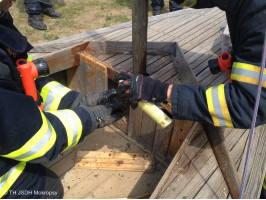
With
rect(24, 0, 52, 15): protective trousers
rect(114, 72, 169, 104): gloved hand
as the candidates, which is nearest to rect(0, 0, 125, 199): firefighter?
rect(114, 72, 169, 104): gloved hand

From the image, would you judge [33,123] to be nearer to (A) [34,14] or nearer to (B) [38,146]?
(B) [38,146]

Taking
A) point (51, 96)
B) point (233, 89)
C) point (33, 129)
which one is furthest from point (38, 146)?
point (233, 89)

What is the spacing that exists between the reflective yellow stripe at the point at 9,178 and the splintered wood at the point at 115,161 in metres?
1.35

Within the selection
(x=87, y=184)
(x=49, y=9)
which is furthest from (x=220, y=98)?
(x=49, y=9)

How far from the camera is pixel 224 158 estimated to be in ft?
6.55

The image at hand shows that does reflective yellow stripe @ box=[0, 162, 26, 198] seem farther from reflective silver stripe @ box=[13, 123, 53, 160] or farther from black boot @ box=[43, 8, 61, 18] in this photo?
black boot @ box=[43, 8, 61, 18]

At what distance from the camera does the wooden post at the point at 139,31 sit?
2.13 meters

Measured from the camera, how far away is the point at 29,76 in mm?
2066

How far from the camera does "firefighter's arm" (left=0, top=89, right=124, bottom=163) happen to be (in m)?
1.39

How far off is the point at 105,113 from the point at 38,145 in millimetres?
760

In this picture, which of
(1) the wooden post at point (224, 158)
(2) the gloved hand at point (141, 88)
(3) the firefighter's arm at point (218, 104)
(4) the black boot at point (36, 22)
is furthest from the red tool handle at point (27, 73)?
(4) the black boot at point (36, 22)

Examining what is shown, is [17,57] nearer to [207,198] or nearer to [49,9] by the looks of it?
[207,198]

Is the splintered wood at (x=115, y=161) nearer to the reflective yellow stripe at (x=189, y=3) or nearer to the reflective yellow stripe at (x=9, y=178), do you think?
the reflective yellow stripe at (x=9, y=178)

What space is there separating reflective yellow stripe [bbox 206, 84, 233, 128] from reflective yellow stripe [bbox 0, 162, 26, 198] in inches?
59.7
